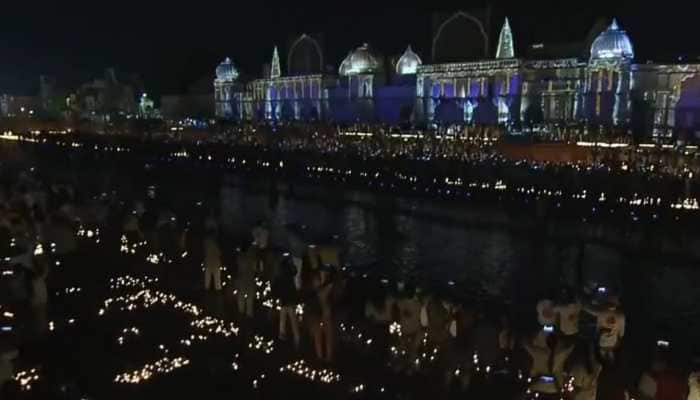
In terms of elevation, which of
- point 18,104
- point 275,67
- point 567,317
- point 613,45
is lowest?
point 567,317

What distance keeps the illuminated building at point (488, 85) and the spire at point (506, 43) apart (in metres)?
0.07

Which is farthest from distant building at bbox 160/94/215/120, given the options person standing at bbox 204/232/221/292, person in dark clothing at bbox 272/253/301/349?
person in dark clothing at bbox 272/253/301/349

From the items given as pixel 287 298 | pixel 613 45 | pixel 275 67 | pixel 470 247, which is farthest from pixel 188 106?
pixel 287 298

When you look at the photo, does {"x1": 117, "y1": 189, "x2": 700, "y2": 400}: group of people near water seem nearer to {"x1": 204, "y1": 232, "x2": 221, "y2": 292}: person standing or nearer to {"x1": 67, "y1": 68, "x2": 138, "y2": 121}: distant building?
{"x1": 204, "y1": 232, "x2": 221, "y2": 292}: person standing

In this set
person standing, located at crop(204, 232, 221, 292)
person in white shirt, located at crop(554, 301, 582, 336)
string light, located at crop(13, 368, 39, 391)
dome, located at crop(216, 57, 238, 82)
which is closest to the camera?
string light, located at crop(13, 368, 39, 391)

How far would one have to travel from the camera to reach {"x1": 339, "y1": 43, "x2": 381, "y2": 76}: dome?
194ft

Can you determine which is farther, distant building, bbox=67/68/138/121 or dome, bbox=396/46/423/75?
distant building, bbox=67/68/138/121

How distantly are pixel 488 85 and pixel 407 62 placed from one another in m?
11.9

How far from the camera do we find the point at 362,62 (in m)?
59.9

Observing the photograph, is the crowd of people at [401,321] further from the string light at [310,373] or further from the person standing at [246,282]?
the string light at [310,373]

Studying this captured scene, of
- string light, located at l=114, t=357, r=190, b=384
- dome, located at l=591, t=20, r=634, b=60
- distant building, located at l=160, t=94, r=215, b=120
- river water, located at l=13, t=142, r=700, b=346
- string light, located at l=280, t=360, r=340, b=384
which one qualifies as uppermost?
dome, located at l=591, t=20, r=634, b=60

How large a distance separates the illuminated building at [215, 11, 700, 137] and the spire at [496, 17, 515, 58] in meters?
0.07

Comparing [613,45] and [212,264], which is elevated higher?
[613,45]

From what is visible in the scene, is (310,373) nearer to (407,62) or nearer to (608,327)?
(608,327)
